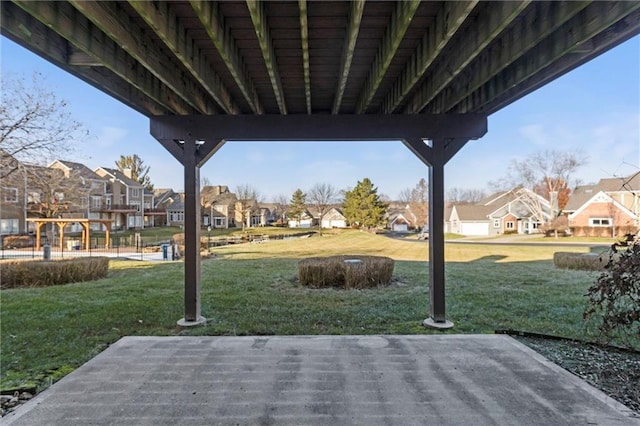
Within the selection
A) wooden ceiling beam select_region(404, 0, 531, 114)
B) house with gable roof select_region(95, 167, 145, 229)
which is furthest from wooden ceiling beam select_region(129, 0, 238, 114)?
house with gable roof select_region(95, 167, 145, 229)

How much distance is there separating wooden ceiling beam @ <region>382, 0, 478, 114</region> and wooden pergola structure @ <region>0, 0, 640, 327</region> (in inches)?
0.6

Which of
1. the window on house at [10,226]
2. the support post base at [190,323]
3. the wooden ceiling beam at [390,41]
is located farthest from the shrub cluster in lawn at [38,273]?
the window on house at [10,226]

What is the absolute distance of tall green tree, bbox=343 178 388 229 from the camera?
32.8 meters

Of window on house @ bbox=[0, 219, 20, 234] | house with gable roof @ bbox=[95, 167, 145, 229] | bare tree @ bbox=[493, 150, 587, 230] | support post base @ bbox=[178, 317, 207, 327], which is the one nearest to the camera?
support post base @ bbox=[178, 317, 207, 327]

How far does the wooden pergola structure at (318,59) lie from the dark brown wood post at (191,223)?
0.01m

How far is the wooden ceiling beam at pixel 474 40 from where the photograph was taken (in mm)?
2002

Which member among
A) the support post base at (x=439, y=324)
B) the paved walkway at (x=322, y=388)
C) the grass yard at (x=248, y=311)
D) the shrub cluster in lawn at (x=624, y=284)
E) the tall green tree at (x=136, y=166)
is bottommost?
the grass yard at (x=248, y=311)

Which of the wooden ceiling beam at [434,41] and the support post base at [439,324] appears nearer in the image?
the wooden ceiling beam at [434,41]

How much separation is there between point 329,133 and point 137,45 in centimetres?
216

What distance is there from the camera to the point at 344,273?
709 cm

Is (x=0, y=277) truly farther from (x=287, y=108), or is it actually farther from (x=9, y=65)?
(x=287, y=108)

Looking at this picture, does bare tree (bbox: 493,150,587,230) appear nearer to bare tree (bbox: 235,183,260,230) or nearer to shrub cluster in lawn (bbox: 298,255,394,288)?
shrub cluster in lawn (bbox: 298,255,394,288)

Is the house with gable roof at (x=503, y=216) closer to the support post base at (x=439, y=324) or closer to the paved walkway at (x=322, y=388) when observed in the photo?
the support post base at (x=439, y=324)

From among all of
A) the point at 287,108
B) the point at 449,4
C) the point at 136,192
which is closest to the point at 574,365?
the point at 449,4
